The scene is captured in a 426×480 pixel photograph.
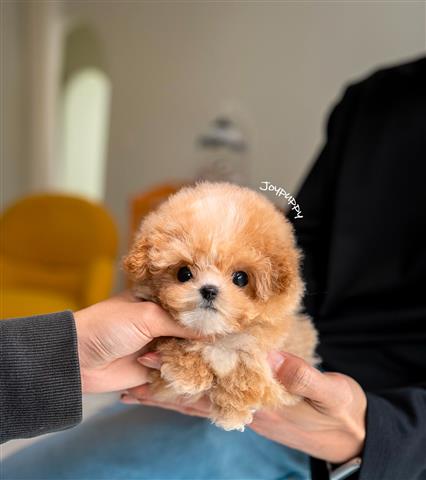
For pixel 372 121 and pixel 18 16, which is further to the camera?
pixel 18 16

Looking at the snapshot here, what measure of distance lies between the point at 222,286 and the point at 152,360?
6.8 inches

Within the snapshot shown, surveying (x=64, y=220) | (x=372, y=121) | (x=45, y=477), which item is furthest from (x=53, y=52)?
(x=45, y=477)

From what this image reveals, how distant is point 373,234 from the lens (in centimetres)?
111

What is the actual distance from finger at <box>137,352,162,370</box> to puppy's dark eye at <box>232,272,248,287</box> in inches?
6.3

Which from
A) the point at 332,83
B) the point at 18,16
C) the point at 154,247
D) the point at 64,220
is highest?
the point at 18,16

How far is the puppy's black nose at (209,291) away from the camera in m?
0.59

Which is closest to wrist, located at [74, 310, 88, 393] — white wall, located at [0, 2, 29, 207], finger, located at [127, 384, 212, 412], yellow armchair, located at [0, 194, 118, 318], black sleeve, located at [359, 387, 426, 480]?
finger, located at [127, 384, 212, 412]

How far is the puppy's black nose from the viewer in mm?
591

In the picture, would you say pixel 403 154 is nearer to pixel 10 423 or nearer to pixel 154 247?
pixel 154 247

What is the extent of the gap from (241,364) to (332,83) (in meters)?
1.59

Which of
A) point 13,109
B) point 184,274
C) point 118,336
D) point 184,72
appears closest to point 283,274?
point 184,274

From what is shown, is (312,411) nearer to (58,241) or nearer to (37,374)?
(37,374)

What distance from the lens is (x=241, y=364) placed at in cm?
66

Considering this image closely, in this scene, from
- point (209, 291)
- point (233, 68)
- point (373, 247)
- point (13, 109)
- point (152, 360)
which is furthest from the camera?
point (13, 109)
